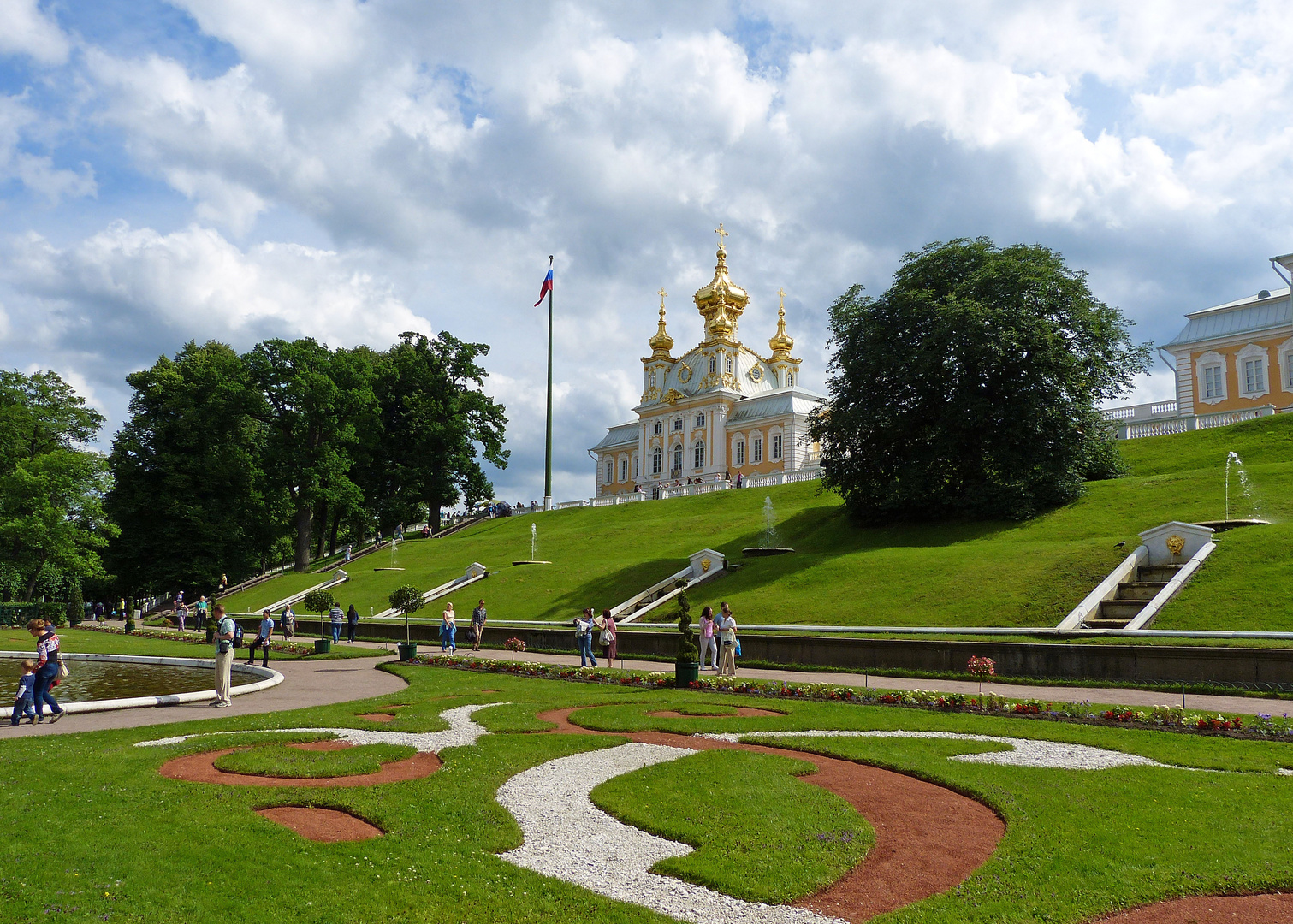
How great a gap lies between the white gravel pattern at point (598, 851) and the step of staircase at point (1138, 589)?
1612 centimetres

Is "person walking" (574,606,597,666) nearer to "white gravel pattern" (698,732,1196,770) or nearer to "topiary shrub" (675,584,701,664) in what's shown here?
"topiary shrub" (675,584,701,664)

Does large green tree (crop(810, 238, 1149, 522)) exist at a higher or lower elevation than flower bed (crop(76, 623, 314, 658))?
higher

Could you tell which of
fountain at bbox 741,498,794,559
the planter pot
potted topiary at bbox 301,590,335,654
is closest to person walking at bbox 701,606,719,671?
the planter pot

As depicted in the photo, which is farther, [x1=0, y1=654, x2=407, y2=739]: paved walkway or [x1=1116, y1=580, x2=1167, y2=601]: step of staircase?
[x1=1116, y1=580, x2=1167, y2=601]: step of staircase

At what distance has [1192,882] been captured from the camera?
605cm

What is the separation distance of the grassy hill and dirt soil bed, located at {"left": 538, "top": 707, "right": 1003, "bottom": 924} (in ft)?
41.8

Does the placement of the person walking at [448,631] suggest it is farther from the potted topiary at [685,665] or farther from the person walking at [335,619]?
the potted topiary at [685,665]

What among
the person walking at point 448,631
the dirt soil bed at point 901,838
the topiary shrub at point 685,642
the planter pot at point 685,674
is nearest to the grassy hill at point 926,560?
the person walking at point 448,631

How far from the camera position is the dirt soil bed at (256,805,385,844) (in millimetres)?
7035

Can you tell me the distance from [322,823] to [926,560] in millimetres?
21937

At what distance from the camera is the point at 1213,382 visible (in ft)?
163

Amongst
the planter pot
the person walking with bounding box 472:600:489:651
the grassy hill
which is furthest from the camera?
the person walking with bounding box 472:600:489:651

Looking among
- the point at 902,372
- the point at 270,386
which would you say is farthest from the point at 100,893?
the point at 270,386

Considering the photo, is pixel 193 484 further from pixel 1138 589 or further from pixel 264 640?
pixel 1138 589
